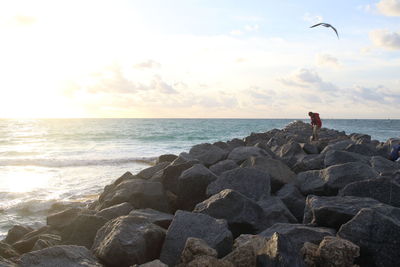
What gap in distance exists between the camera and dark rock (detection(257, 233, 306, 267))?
9.39ft

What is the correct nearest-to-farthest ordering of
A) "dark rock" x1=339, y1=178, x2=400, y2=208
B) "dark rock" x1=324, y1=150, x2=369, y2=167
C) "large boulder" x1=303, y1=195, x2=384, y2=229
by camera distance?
1. "large boulder" x1=303, y1=195, x2=384, y2=229
2. "dark rock" x1=339, y1=178, x2=400, y2=208
3. "dark rock" x1=324, y1=150, x2=369, y2=167

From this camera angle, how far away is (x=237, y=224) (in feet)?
13.8

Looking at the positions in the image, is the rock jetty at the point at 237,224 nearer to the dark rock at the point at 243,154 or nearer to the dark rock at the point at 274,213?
the dark rock at the point at 274,213

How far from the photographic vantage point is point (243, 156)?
7.61 metres

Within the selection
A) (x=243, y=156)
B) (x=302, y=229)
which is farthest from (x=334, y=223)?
(x=243, y=156)

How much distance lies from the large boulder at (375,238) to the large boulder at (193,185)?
2471mm

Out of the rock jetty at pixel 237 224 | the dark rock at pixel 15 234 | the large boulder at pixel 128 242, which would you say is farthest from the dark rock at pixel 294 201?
the dark rock at pixel 15 234

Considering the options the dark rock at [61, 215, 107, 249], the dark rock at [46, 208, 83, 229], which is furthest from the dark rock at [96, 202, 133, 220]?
the dark rock at [46, 208, 83, 229]

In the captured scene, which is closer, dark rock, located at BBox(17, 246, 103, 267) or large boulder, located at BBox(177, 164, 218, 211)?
dark rock, located at BBox(17, 246, 103, 267)

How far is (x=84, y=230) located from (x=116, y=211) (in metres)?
0.64

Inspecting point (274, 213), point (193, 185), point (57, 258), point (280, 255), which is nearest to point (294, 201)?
point (274, 213)

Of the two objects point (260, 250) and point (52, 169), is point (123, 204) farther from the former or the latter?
point (52, 169)

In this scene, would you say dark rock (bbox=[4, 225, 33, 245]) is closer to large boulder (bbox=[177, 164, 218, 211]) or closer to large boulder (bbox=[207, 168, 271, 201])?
large boulder (bbox=[177, 164, 218, 211])

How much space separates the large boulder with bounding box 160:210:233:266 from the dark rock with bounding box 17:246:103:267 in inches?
26.8
